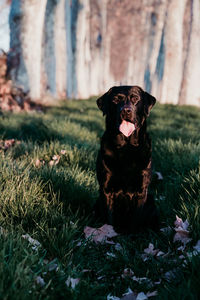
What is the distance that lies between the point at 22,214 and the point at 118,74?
45.7 meters

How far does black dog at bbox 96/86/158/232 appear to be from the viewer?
8.61ft

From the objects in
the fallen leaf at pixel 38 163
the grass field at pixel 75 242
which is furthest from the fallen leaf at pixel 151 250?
the fallen leaf at pixel 38 163

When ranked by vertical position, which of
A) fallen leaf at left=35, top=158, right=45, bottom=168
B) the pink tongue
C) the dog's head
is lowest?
fallen leaf at left=35, top=158, right=45, bottom=168

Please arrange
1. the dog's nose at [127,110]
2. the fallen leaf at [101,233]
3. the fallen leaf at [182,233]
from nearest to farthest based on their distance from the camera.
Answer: the fallen leaf at [182,233]
the dog's nose at [127,110]
the fallen leaf at [101,233]

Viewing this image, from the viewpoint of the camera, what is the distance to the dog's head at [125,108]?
100.0 inches

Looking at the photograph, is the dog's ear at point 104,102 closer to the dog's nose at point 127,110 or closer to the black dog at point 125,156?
the black dog at point 125,156

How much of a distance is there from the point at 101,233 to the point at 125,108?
3.50ft

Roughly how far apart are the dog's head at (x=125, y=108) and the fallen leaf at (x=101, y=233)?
2.74ft

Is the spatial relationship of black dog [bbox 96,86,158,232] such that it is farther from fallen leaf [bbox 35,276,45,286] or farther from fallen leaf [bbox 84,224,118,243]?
fallen leaf [bbox 35,276,45,286]

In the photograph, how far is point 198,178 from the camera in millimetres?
3027

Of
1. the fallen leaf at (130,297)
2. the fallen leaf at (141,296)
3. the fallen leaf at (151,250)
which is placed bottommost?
the fallen leaf at (151,250)

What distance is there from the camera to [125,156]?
2.64 meters

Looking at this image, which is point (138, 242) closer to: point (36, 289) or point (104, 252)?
point (104, 252)

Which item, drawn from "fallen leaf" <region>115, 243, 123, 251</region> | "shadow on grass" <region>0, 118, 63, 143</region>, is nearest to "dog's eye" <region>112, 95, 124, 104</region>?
"fallen leaf" <region>115, 243, 123, 251</region>
